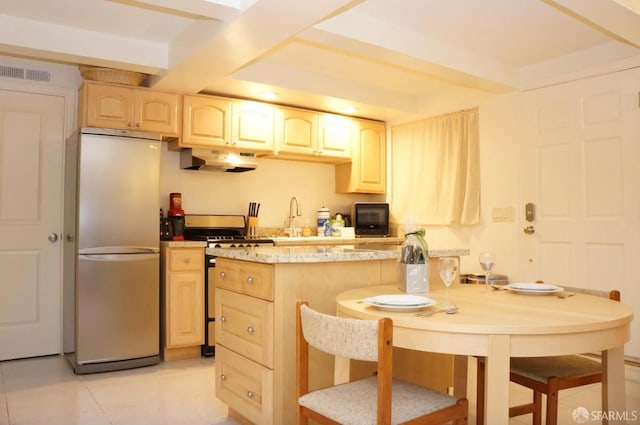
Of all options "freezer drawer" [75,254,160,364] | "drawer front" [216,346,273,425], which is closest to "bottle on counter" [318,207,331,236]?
"freezer drawer" [75,254,160,364]

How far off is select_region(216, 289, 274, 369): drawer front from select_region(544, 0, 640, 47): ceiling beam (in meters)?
2.22

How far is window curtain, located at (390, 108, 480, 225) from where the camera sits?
15.2ft

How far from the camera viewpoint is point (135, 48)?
11.8 feet

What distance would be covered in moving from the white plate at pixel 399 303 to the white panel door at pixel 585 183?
2.64m

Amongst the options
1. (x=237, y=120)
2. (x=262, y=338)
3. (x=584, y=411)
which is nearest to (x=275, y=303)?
(x=262, y=338)

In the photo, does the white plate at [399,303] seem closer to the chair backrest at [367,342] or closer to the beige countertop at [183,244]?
the chair backrest at [367,342]

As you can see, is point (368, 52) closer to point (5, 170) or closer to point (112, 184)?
point (112, 184)

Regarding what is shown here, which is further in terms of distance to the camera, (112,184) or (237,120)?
(237,120)

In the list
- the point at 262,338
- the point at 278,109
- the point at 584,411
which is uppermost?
the point at 278,109

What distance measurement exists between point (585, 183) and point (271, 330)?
2944 millimetres

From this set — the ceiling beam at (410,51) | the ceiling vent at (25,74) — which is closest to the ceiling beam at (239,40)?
the ceiling beam at (410,51)

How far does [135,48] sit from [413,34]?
2017mm

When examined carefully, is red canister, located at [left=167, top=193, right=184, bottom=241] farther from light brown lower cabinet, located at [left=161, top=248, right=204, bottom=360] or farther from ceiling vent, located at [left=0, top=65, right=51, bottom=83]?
ceiling vent, located at [left=0, top=65, right=51, bottom=83]

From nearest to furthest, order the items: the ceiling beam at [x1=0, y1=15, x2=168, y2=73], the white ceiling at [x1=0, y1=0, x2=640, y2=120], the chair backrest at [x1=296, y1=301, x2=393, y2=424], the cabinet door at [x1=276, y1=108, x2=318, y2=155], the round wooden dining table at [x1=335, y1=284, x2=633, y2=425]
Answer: the chair backrest at [x1=296, y1=301, x2=393, y2=424], the round wooden dining table at [x1=335, y1=284, x2=633, y2=425], the white ceiling at [x1=0, y1=0, x2=640, y2=120], the ceiling beam at [x1=0, y1=15, x2=168, y2=73], the cabinet door at [x1=276, y1=108, x2=318, y2=155]
